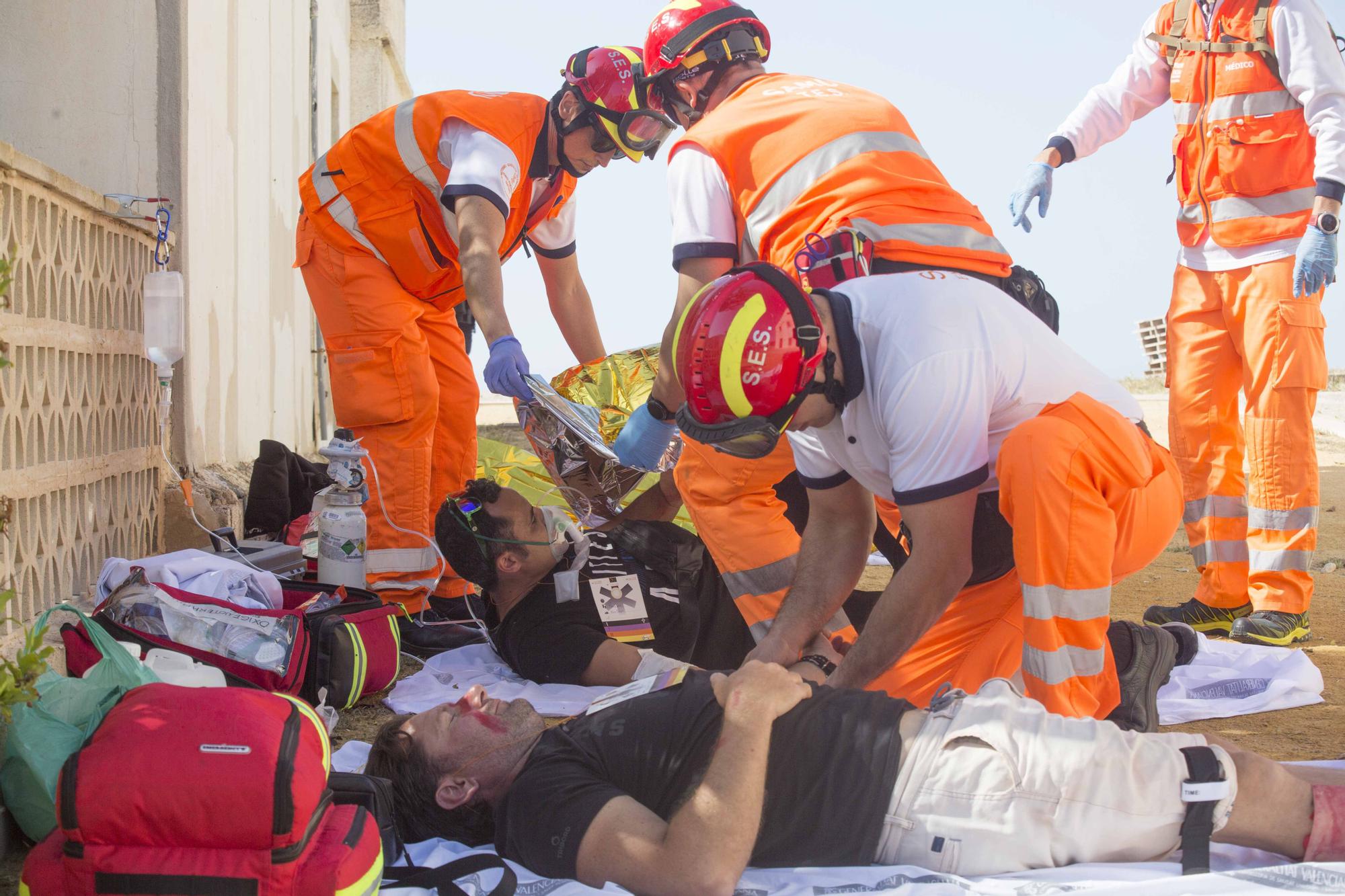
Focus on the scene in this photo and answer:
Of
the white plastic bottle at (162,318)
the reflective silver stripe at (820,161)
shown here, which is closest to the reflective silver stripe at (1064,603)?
the reflective silver stripe at (820,161)

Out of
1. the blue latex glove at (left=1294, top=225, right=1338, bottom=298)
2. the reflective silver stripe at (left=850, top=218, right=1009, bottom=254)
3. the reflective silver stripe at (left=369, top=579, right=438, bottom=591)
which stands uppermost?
the blue latex glove at (left=1294, top=225, right=1338, bottom=298)

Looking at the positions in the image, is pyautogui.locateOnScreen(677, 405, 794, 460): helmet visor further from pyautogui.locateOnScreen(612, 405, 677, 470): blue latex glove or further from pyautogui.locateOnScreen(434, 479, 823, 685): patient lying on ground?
pyautogui.locateOnScreen(434, 479, 823, 685): patient lying on ground

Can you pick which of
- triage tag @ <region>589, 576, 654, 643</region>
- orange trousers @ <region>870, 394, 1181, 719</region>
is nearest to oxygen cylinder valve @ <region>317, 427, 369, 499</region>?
triage tag @ <region>589, 576, 654, 643</region>

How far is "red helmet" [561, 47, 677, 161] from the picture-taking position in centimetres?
403

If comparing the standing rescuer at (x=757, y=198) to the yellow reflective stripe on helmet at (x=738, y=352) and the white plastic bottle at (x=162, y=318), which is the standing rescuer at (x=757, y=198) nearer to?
the yellow reflective stripe on helmet at (x=738, y=352)

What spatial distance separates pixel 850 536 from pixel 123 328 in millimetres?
2958

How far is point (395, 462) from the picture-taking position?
14.4 feet

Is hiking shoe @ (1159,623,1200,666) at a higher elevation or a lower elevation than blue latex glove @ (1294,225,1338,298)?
lower

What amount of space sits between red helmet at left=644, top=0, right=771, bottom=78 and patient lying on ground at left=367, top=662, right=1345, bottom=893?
192 cm

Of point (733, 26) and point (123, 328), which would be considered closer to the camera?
point (733, 26)

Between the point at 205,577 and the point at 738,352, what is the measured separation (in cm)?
207

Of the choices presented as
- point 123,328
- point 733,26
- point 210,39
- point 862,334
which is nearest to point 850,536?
point 862,334

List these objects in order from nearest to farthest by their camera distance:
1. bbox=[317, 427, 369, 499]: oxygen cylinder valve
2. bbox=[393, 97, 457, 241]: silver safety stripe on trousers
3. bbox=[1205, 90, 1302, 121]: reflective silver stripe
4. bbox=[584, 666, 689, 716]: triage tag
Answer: bbox=[584, 666, 689, 716]: triage tag
bbox=[317, 427, 369, 499]: oxygen cylinder valve
bbox=[393, 97, 457, 241]: silver safety stripe on trousers
bbox=[1205, 90, 1302, 121]: reflective silver stripe

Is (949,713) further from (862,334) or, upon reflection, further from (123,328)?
(123,328)
